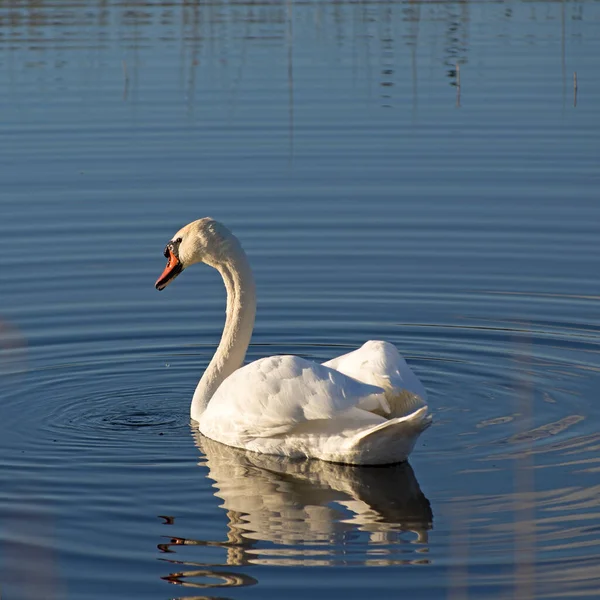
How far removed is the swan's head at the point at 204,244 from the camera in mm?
9102

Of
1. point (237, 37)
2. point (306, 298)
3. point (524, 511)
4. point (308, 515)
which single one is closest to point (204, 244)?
point (306, 298)

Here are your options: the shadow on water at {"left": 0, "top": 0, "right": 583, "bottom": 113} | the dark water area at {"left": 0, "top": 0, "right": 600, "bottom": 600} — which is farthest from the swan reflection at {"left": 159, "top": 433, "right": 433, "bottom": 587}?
the shadow on water at {"left": 0, "top": 0, "right": 583, "bottom": 113}

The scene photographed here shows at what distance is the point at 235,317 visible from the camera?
9.30 meters

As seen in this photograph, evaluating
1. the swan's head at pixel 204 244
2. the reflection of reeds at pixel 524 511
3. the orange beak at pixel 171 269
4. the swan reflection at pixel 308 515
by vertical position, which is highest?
the swan's head at pixel 204 244

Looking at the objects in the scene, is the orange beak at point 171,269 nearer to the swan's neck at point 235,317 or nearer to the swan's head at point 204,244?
the swan's head at point 204,244

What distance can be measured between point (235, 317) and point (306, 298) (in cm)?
215

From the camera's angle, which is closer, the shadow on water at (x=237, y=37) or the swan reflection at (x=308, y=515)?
the swan reflection at (x=308, y=515)

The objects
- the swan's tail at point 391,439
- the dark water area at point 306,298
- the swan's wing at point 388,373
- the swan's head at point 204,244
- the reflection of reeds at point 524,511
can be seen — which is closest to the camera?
the reflection of reeds at point 524,511

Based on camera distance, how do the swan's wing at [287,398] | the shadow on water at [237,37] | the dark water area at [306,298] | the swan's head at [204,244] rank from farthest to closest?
the shadow on water at [237,37] → the swan's head at [204,244] → the swan's wing at [287,398] → the dark water area at [306,298]

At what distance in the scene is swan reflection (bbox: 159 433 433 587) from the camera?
21.0 feet

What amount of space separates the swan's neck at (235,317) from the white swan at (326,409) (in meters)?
0.67

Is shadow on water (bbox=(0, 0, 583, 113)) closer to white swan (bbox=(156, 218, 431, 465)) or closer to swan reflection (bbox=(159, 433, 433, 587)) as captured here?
white swan (bbox=(156, 218, 431, 465))

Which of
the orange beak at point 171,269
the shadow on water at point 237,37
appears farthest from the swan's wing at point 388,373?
the shadow on water at point 237,37

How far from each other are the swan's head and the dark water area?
962 millimetres
